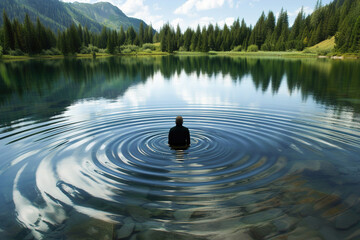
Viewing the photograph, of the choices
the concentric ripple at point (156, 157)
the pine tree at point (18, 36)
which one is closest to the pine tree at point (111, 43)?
the pine tree at point (18, 36)

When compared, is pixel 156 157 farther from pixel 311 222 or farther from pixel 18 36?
pixel 18 36

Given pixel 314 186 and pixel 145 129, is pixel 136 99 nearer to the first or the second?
pixel 145 129

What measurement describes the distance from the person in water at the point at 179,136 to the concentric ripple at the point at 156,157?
0.44 m

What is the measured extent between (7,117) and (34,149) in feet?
31.5

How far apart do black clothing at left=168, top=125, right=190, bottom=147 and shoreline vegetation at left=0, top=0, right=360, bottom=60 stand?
135499 mm

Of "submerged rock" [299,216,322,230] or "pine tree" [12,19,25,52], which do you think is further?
"pine tree" [12,19,25,52]

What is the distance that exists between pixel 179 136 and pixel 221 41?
7997 inches

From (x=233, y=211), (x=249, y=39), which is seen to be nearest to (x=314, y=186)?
(x=233, y=211)

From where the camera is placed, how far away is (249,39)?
195250 mm

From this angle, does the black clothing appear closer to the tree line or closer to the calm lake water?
the calm lake water

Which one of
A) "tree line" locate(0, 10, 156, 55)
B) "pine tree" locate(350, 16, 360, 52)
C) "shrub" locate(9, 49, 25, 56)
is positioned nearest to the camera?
"pine tree" locate(350, 16, 360, 52)

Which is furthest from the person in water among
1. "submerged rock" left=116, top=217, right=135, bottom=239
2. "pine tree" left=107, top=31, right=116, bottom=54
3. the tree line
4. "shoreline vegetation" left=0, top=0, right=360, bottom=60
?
"pine tree" left=107, top=31, right=116, bottom=54

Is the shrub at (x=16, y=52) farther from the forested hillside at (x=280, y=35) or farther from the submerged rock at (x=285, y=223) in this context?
the submerged rock at (x=285, y=223)

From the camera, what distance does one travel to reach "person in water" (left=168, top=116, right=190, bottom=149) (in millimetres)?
11719
